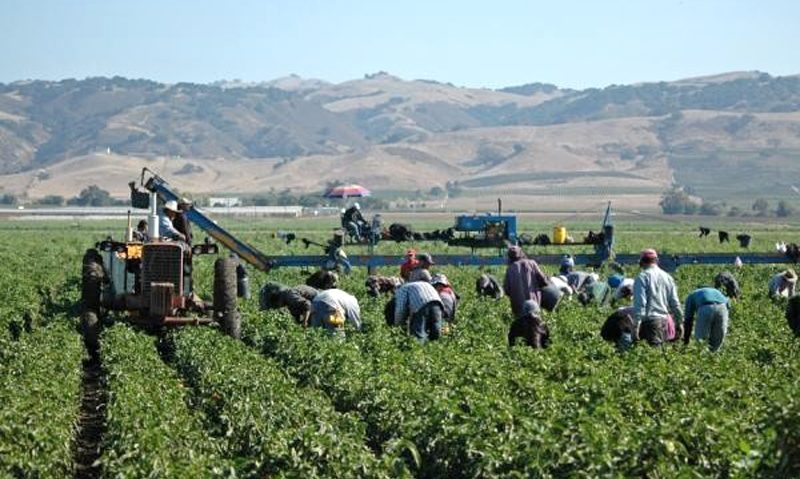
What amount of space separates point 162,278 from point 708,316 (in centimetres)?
806

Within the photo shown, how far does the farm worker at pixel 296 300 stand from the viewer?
22.7m

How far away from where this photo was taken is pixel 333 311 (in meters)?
20.1

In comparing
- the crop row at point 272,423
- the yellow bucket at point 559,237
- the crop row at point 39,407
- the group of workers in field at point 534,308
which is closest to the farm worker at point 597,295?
the group of workers in field at point 534,308

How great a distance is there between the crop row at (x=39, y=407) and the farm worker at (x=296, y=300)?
12.8 ft

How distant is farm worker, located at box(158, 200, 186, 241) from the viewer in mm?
22969

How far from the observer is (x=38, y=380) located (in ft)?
50.4

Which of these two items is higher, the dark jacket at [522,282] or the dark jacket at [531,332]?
the dark jacket at [522,282]

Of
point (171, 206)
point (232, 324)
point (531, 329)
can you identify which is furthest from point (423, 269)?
point (171, 206)

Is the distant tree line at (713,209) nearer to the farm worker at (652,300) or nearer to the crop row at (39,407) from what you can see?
the farm worker at (652,300)

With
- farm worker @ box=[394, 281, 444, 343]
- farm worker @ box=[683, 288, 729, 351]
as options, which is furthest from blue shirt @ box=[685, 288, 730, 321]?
farm worker @ box=[394, 281, 444, 343]

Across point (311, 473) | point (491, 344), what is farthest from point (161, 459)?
point (491, 344)

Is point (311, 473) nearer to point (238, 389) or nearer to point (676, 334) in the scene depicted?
point (238, 389)

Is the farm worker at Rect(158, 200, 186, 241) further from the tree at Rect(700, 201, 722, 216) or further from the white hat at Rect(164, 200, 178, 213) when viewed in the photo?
the tree at Rect(700, 201, 722, 216)

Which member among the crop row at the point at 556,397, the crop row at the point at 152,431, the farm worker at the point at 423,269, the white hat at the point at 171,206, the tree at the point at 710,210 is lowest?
the tree at the point at 710,210
